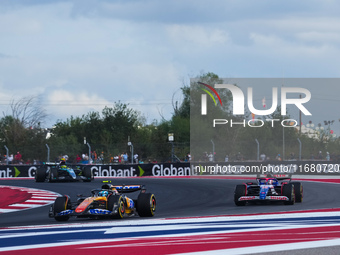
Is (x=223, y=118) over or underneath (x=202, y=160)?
over

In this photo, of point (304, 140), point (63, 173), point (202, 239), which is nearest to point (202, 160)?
point (304, 140)

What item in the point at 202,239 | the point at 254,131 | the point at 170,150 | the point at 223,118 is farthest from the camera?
the point at 223,118

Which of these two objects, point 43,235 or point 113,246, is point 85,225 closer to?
point 43,235

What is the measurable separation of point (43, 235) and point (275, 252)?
13.0 ft

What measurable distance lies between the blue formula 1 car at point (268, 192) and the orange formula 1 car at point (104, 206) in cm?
401

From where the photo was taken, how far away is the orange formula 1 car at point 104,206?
42.3 feet

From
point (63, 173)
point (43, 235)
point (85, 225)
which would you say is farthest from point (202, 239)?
point (63, 173)

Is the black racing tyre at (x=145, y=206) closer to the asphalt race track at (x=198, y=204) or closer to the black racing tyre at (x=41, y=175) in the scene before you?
the asphalt race track at (x=198, y=204)

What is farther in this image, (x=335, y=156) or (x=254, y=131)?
(x=254, y=131)

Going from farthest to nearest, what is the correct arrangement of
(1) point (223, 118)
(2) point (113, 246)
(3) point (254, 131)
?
(1) point (223, 118) → (3) point (254, 131) → (2) point (113, 246)

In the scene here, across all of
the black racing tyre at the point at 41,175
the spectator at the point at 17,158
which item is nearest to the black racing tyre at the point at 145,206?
the black racing tyre at the point at 41,175

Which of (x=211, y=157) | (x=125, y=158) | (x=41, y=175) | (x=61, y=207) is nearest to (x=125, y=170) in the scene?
(x=125, y=158)

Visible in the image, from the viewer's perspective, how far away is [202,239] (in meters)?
9.09

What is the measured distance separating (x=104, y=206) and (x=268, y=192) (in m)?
5.84
